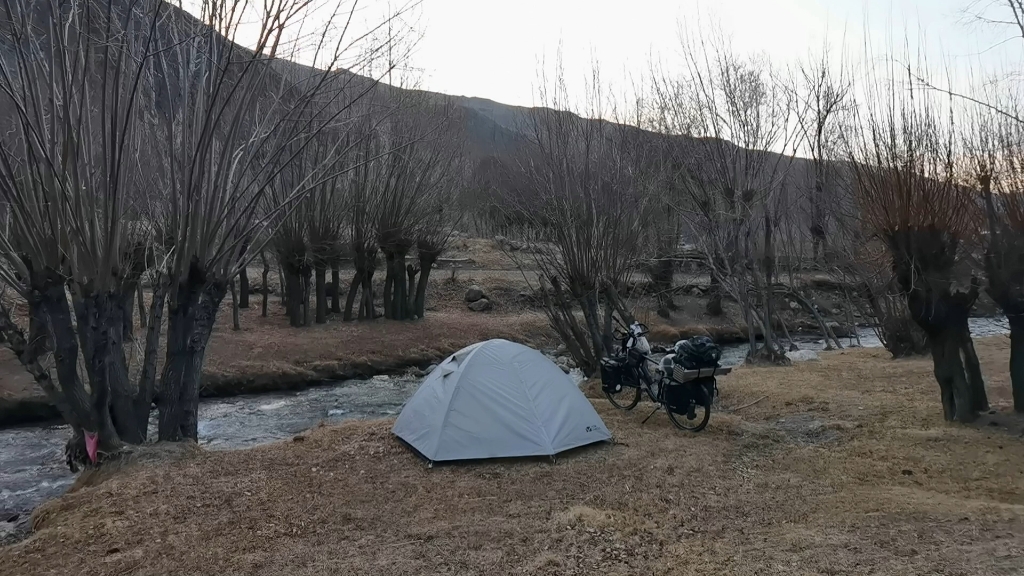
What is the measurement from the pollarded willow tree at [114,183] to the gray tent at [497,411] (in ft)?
9.66

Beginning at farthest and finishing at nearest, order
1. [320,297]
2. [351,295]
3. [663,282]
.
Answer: [663,282]
[351,295]
[320,297]

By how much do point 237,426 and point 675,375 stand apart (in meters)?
8.49

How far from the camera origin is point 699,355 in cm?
821

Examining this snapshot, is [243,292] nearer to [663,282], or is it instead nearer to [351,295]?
[351,295]

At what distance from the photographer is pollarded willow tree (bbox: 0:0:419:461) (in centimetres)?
674

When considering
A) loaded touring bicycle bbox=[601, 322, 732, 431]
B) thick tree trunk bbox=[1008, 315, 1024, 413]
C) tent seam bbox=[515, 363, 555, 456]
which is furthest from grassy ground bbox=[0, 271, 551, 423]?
thick tree trunk bbox=[1008, 315, 1024, 413]

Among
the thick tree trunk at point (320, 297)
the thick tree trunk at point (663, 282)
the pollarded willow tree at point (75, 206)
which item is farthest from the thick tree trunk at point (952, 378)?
the thick tree trunk at point (320, 297)

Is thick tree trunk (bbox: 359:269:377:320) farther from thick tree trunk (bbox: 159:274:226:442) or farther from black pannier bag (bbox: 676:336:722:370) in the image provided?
black pannier bag (bbox: 676:336:722:370)

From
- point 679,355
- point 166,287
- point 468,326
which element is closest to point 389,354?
point 468,326

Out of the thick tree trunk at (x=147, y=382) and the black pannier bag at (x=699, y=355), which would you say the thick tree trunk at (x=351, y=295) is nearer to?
the thick tree trunk at (x=147, y=382)

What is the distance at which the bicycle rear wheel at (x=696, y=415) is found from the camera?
326 inches

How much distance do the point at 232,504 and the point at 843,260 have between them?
631 inches

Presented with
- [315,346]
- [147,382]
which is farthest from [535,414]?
[315,346]

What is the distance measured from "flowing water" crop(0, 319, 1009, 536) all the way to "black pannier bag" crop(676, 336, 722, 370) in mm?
6799
